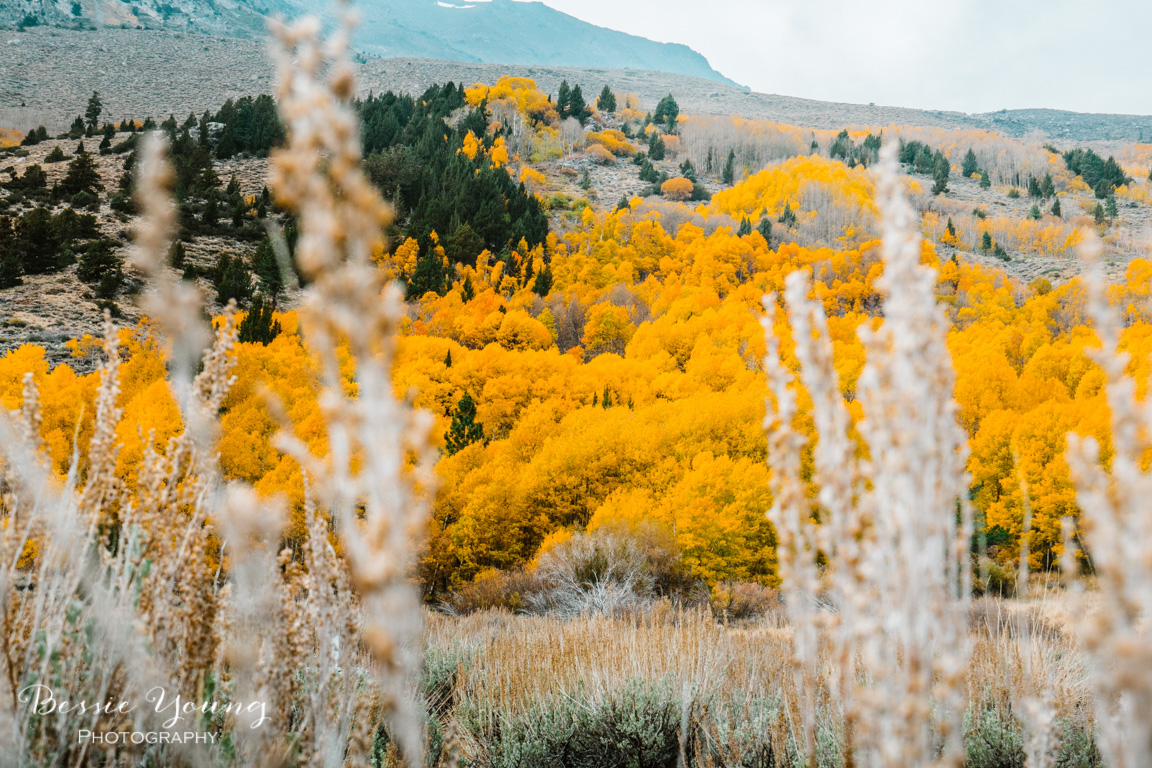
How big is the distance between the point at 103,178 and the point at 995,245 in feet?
301

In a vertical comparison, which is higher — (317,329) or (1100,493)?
(317,329)

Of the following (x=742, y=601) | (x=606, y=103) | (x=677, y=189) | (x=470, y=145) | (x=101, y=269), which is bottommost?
(x=742, y=601)

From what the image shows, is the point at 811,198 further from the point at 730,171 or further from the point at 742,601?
the point at 742,601

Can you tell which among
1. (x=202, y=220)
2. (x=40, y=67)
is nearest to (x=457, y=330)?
(x=202, y=220)

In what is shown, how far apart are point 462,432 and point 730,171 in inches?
3314

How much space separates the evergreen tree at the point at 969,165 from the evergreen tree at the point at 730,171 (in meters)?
37.0

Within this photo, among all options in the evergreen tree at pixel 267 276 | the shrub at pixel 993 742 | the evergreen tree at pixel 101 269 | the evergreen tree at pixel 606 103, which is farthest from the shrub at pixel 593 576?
the evergreen tree at pixel 606 103

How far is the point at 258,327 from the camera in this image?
37.8 m

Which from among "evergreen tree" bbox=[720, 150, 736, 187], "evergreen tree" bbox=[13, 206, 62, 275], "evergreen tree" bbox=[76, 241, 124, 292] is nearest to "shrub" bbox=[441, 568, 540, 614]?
"evergreen tree" bbox=[76, 241, 124, 292]

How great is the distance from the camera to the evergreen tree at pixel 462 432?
1187 inches

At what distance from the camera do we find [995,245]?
246ft

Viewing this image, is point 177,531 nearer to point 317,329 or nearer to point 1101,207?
point 317,329
